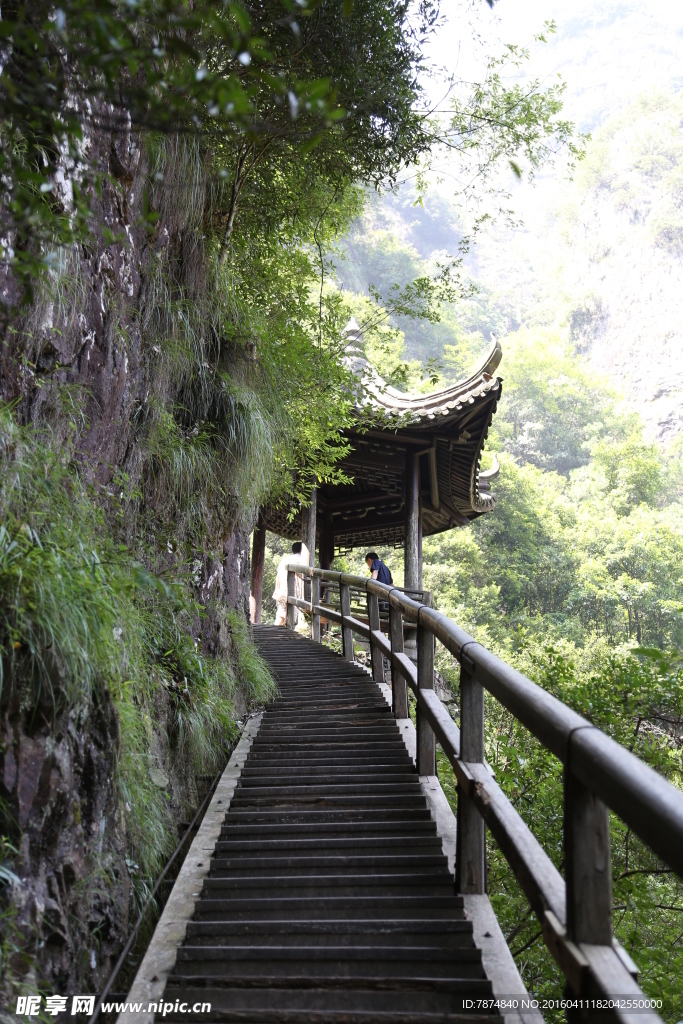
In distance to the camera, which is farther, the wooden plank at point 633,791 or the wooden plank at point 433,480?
the wooden plank at point 433,480

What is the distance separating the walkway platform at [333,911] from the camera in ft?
7.59

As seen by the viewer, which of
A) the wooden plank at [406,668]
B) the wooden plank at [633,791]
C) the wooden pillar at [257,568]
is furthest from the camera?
the wooden pillar at [257,568]

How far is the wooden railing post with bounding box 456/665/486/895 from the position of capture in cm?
262

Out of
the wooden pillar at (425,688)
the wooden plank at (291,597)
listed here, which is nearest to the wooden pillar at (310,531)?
the wooden plank at (291,597)

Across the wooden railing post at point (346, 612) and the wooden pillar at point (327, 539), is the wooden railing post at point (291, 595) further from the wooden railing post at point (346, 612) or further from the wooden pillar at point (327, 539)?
the wooden railing post at point (346, 612)

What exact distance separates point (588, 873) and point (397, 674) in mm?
3513

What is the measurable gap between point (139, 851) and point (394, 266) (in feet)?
193

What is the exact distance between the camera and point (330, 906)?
2.85 metres

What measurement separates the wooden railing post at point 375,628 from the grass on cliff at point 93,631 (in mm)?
1897

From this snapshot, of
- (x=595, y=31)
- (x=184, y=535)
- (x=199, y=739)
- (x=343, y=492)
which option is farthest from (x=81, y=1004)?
(x=595, y=31)

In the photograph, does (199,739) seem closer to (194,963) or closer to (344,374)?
(194,963)

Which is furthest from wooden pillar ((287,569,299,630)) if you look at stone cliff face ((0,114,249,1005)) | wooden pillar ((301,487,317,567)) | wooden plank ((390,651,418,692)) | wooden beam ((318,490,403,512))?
wooden plank ((390,651,418,692))

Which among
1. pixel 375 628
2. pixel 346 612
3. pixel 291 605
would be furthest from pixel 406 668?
pixel 291 605

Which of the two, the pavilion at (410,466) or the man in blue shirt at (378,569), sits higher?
the pavilion at (410,466)
